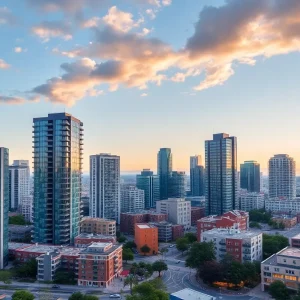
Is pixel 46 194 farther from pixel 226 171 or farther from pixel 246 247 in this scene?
pixel 226 171

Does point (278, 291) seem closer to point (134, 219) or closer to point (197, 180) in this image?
point (134, 219)

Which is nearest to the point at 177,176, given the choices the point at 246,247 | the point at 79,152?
the point at 79,152

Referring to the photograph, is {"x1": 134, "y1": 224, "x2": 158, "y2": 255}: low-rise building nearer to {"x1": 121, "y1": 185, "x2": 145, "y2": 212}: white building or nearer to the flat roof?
the flat roof

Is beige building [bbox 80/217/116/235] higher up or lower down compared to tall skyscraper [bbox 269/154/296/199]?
lower down

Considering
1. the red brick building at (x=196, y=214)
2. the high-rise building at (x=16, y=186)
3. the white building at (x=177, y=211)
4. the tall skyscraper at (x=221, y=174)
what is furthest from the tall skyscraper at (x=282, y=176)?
the high-rise building at (x=16, y=186)

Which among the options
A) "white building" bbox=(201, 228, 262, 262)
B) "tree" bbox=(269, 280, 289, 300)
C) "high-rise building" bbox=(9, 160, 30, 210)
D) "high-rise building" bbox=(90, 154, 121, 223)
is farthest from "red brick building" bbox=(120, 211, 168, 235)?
"high-rise building" bbox=(9, 160, 30, 210)

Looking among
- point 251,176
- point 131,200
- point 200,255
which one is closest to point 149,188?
point 131,200
